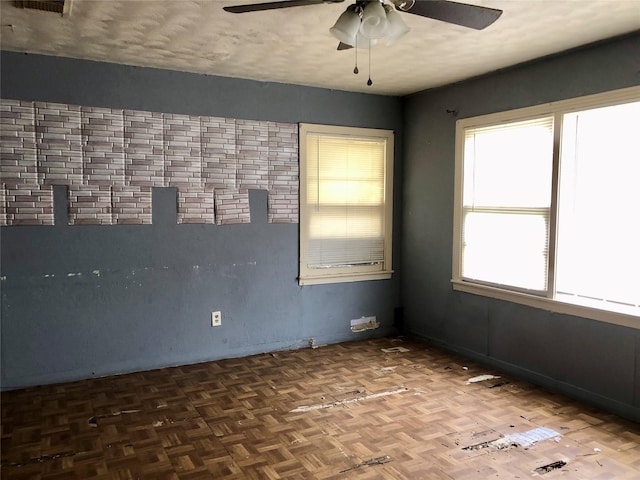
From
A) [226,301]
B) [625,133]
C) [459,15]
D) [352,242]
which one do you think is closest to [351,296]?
[352,242]

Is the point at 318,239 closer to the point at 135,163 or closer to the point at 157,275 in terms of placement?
the point at 157,275

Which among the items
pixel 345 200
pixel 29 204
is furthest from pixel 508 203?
pixel 29 204

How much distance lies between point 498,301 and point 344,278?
1.40m

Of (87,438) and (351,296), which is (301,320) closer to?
(351,296)

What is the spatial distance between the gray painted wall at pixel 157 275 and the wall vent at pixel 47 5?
99 cm

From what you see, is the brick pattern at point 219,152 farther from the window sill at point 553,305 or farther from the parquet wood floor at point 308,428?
the window sill at point 553,305

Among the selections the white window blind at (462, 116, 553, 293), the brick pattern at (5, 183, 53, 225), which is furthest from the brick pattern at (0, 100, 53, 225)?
the white window blind at (462, 116, 553, 293)

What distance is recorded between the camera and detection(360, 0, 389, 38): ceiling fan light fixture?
207 cm

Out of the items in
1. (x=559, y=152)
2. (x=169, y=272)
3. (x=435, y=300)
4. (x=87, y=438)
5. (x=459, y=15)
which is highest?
(x=459, y=15)

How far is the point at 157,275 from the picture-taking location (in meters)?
4.02

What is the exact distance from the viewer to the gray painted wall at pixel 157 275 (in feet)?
11.8

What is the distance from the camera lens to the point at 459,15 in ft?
7.23

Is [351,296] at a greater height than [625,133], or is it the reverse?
[625,133]

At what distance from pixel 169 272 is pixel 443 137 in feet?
8.56
